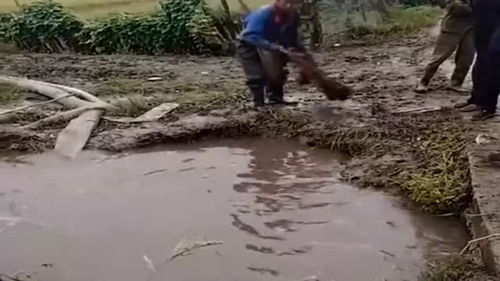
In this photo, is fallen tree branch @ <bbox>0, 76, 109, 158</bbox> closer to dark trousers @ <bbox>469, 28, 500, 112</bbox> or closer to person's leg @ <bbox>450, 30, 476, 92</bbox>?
dark trousers @ <bbox>469, 28, 500, 112</bbox>

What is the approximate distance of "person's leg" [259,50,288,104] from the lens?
28.8 ft

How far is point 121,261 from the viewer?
17.8 ft

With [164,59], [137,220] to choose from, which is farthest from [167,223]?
[164,59]

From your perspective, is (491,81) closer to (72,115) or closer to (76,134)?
(76,134)

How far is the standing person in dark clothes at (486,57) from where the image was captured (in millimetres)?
7988

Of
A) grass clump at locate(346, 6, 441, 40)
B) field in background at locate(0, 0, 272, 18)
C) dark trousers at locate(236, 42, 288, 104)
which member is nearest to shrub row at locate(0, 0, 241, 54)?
field in background at locate(0, 0, 272, 18)

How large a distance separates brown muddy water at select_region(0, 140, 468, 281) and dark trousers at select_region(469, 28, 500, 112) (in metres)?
1.70

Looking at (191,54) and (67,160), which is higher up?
(67,160)

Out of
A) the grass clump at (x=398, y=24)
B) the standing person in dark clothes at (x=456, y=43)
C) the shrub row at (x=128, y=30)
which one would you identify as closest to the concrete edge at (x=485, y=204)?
the standing person in dark clothes at (x=456, y=43)

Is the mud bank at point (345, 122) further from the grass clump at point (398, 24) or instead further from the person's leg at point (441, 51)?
the grass clump at point (398, 24)

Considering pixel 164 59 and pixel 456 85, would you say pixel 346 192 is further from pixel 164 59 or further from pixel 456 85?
pixel 164 59

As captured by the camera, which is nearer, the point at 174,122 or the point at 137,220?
the point at 137,220

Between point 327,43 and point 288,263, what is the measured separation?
10247 mm

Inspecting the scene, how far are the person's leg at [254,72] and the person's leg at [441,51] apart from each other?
1987 mm
